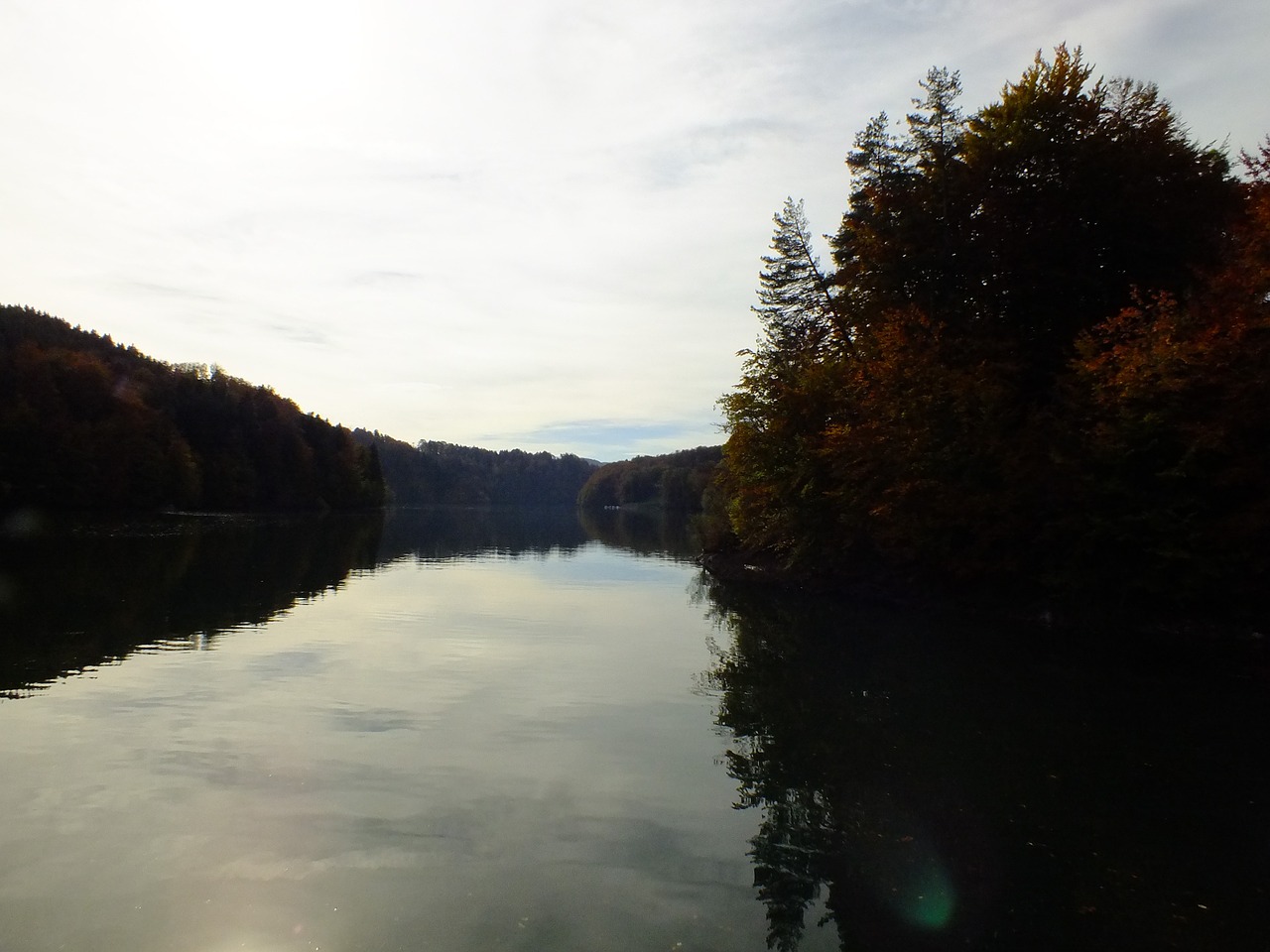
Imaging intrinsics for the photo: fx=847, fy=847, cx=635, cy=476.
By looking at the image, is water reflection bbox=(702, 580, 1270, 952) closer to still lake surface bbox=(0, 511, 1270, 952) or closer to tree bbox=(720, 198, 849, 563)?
still lake surface bbox=(0, 511, 1270, 952)

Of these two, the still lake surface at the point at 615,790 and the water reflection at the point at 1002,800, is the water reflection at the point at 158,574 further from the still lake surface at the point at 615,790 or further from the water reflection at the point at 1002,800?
the water reflection at the point at 1002,800

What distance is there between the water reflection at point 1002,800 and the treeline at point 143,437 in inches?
2748

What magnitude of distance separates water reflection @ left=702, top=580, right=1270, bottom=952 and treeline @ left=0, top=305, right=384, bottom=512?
69.8m

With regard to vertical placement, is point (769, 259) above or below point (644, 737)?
above

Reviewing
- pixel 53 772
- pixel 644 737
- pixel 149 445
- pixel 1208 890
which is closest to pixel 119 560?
pixel 53 772

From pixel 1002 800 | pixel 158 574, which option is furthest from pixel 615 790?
pixel 158 574

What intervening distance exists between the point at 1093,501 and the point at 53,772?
Result: 22524 mm

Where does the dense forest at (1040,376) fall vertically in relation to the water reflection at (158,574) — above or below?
above

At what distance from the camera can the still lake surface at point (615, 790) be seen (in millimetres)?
7469

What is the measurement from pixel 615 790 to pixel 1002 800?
4.84 meters

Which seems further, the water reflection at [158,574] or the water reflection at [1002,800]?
the water reflection at [158,574]

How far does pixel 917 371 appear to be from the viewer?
86.6ft

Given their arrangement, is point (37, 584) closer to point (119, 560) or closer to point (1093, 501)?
point (119, 560)

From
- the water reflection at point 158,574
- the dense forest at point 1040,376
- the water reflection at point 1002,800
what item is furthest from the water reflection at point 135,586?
the dense forest at point 1040,376
